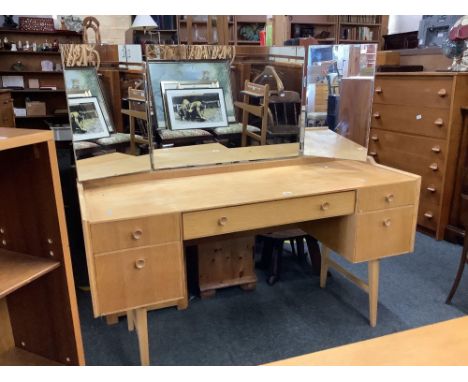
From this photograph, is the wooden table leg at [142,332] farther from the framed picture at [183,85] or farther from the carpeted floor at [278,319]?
the framed picture at [183,85]

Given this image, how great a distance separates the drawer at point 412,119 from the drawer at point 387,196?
1222 millimetres

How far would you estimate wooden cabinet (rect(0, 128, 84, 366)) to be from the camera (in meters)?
1.07

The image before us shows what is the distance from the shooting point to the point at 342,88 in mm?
2293

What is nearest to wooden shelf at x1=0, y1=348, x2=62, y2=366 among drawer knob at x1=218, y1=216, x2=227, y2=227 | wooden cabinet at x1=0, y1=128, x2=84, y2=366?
wooden cabinet at x1=0, y1=128, x2=84, y2=366

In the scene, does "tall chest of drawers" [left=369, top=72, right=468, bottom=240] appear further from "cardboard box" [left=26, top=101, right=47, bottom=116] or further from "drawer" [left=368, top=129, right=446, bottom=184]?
"cardboard box" [left=26, top=101, right=47, bottom=116]

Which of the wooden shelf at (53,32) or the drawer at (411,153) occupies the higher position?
the wooden shelf at (53,32)

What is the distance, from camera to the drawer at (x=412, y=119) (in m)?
3.02

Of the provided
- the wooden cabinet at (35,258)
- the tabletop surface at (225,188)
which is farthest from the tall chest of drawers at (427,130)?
the wooden cabinet at (35,258)

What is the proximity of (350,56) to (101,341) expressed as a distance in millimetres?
1862

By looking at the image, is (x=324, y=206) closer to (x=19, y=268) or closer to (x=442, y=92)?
(x=19, y=268)

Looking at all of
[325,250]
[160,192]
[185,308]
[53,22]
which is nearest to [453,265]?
[325,250]

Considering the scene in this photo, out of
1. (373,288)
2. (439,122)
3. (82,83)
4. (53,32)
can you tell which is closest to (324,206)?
(373,288)

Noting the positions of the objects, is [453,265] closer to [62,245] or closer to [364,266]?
[364,266]

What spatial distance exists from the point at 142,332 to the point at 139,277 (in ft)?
0.97
